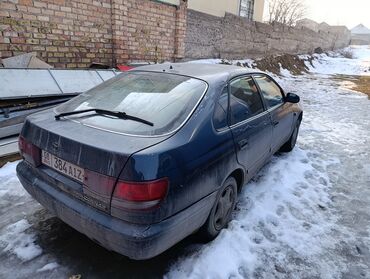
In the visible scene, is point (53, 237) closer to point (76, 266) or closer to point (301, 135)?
point (76, 266)

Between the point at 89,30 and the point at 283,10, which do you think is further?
the point at 283,10

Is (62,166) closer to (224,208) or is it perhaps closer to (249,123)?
(224,208)

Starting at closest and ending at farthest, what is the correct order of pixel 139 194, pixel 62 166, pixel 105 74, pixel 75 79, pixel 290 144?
pixel 139 194, pixel 62 166, pixel 290 144, pixel 75 79, pixel 105 74

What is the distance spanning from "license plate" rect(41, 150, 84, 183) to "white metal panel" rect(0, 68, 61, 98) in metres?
2.53

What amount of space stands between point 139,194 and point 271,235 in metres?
1.57

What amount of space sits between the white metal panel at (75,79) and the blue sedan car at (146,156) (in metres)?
2.45

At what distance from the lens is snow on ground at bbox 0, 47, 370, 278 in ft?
7.44

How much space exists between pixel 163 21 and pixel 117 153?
23.1ft

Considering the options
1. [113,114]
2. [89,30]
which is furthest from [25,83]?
[113,114]

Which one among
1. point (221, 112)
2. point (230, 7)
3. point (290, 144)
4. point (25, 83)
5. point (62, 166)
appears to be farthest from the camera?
point (230, 7)

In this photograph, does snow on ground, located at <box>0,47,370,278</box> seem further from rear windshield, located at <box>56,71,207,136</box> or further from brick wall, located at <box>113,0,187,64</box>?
brick wall, located at <box>113,0,187,64</box>

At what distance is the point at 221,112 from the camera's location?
2.45m

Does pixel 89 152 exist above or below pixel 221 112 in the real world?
below

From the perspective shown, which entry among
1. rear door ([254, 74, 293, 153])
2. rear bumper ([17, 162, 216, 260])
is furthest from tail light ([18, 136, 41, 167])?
rear door ([254, 74, 293, 153])
